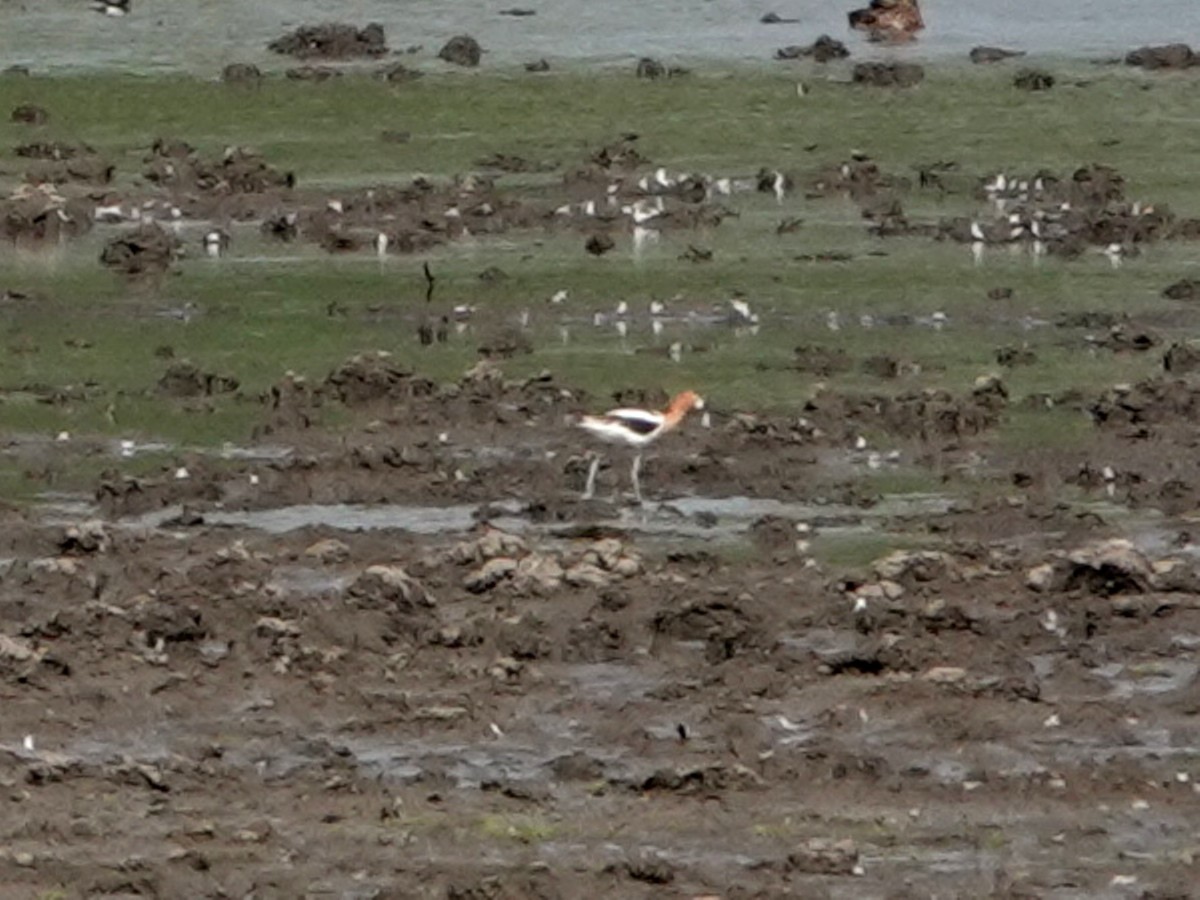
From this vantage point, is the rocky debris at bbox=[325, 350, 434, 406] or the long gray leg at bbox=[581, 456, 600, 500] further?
the rocky debris at bbox=[325, 350, 434, 406]

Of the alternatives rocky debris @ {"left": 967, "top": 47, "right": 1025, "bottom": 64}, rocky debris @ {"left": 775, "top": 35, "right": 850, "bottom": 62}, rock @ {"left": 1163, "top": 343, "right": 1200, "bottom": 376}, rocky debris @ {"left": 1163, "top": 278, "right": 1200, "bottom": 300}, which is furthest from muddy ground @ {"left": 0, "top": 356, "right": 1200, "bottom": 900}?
rocky debris @ {"left": 967, "top": 47, "right": 1025, "bottom": 64}

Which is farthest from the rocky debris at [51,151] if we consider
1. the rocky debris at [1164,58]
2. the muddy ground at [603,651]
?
the rocky debris at [1164,58]

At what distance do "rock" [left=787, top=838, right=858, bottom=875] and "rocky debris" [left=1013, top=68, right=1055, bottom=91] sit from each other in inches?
654

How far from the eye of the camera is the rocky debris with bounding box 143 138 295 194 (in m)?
22.2

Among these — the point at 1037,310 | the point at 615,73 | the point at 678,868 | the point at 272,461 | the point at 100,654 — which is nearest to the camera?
the point at 678,868

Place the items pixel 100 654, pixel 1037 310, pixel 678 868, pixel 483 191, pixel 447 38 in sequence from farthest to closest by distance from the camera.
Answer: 1. pixel 447 38
2. pixel 483 191
3. pixel 1037 310
4. pixel 100 654
5. pixel 678 868

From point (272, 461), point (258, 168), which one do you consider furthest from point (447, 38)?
point (272, 461)

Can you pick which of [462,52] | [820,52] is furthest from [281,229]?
[820,52]

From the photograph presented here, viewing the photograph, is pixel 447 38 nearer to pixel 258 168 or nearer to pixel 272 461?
pixel 258 168

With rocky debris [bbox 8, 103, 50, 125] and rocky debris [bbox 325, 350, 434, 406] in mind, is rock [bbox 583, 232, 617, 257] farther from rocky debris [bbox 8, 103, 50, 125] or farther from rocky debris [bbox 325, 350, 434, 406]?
rocky debris [bbox 8, 103, 50, 125]

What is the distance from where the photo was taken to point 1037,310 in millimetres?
19062

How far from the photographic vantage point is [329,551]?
13.8 meters

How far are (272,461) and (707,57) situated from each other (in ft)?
42.3

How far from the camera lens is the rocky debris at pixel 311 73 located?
2648 cm
